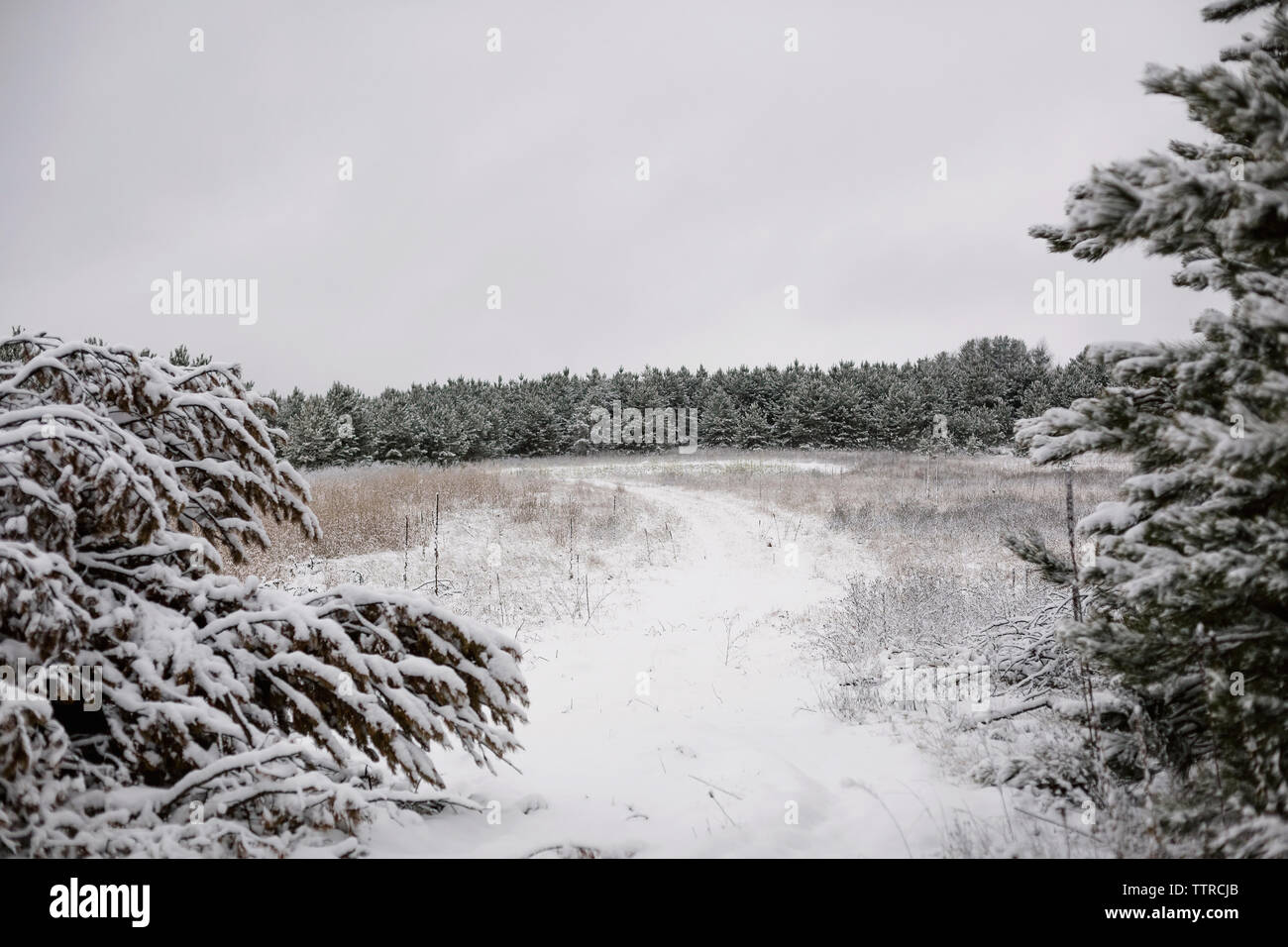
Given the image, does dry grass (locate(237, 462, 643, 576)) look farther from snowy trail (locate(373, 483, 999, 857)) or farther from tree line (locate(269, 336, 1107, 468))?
tree line (locate(269, 336, 1107, 468))

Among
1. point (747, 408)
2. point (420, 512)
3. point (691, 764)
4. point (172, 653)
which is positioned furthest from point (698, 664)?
point (747, 408)

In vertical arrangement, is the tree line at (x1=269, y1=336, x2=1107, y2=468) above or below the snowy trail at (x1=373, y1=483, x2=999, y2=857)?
above

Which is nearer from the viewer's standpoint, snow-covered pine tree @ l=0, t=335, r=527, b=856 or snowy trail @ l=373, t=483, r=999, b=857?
snow-covered pine tree @ l=0, t=335, r=527, b=856

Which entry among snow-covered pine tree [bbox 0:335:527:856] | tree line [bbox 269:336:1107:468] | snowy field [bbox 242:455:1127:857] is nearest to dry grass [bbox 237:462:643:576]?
snowy field [bbox 242:455:1127:857]

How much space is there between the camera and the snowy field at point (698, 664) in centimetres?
337

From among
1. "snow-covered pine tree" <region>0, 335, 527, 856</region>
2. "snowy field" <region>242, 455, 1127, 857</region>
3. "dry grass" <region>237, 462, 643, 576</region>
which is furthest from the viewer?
"dry grass" <region>237, 462, 643, 576</region>

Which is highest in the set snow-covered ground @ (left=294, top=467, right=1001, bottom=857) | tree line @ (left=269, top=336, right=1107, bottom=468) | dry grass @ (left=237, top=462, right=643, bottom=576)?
tree line @ (left=269, top=336, right=1107, bottom=468)

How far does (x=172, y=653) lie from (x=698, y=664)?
560 centimetres

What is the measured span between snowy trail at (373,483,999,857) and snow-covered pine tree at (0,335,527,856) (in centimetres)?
58

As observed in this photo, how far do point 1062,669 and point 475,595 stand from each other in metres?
7.88

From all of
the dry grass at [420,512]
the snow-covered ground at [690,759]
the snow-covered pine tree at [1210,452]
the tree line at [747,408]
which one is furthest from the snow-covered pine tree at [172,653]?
the tree line at [747,408]

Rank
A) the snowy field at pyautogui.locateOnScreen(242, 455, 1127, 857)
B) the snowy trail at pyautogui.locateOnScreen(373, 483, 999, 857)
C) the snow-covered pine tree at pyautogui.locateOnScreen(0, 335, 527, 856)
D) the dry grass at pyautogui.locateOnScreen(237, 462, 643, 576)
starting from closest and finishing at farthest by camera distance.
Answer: the snow-covered pine tree at pyautogui.locateOnScreen(0, 335, 527, 856)
the snowy trail at pyautogui.locateOnScreen(373, 483, 999, 857)
the snowy field at pyautogui.locateOnScreen(242, 455, 1127, 857)
the dry grass at pyautogui.locateOnScreen(237, 462, 643, 576)

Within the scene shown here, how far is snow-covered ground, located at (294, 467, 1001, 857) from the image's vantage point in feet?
10.6
